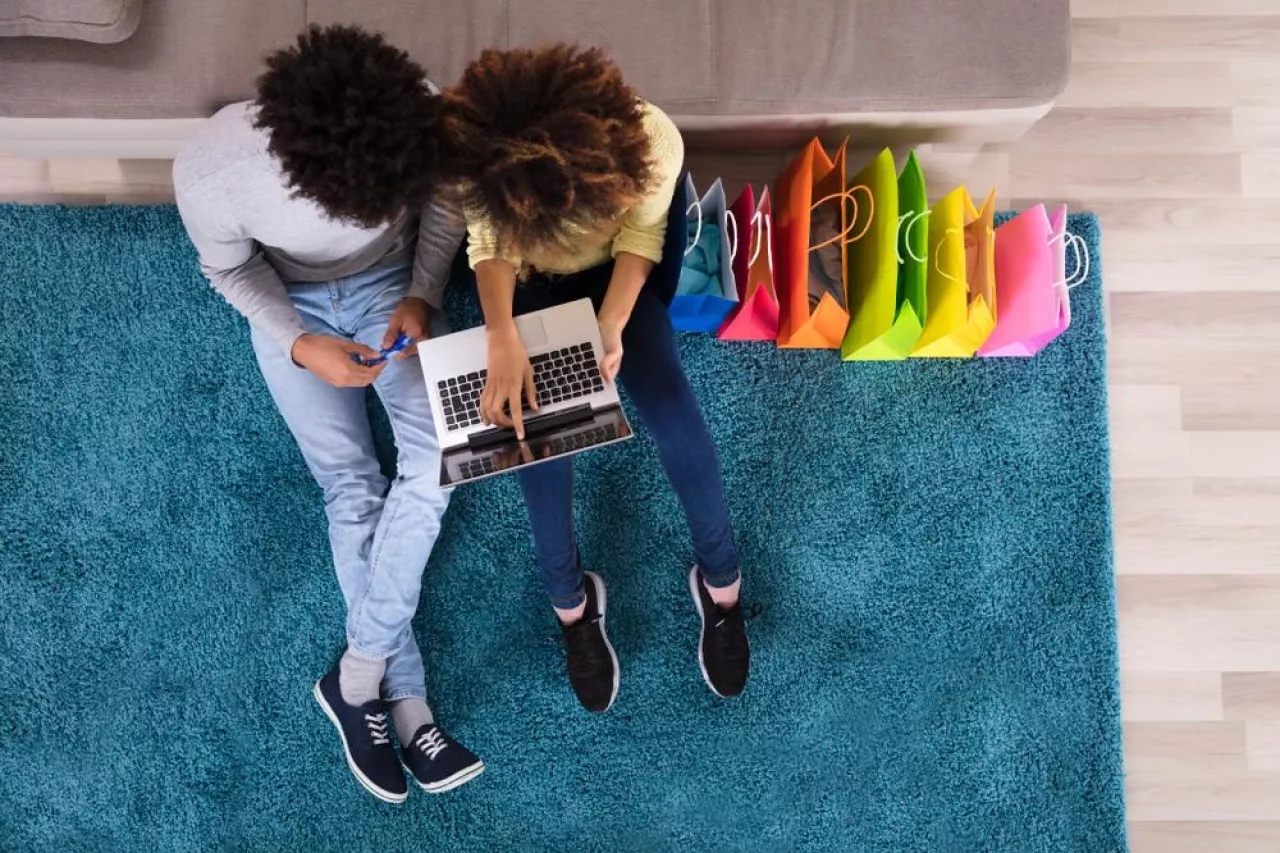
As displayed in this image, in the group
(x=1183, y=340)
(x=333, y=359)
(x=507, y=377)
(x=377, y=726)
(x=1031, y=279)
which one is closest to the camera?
(x=507, y=377)

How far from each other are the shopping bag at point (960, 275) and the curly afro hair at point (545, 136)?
69 centimetres

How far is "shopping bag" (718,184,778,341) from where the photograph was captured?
5.22 feet

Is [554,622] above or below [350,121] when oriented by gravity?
below

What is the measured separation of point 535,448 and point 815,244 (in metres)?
0.69

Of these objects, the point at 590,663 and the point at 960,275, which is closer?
the point at 960,275

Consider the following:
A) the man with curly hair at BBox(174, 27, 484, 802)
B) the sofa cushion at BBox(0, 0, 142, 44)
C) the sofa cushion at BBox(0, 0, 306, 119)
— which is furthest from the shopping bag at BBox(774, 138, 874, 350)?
the sofa cushion at BBox(0, 0, 142, 44)

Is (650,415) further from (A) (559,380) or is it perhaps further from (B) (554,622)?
(B) (554,622)

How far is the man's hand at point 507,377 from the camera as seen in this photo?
4.58 ft

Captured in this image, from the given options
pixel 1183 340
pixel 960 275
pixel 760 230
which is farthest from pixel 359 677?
pixel 1183 340

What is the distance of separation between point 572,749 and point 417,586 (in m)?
0.45

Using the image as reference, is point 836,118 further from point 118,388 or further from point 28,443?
point 28,443

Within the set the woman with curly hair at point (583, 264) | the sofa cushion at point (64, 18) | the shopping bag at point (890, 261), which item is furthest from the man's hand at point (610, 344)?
the sofa cushion at point (64, 18)

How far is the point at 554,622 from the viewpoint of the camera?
1806 mm

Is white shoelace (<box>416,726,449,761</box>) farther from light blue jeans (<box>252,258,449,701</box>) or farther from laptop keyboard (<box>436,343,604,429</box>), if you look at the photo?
laptop keyboard (<box>436,343,604,429</box>)
